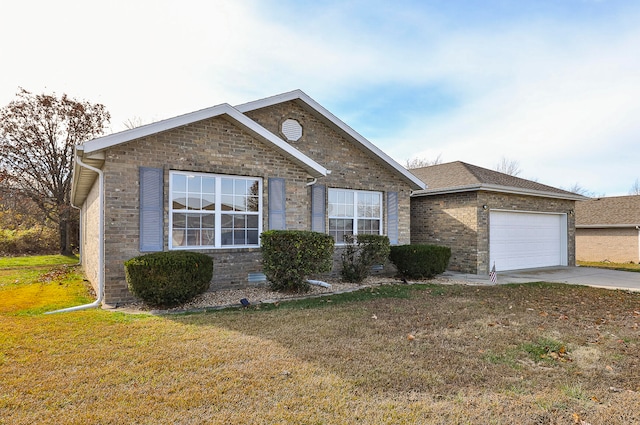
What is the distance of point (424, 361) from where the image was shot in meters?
4.44

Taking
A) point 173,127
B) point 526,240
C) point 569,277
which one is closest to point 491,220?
point 526,240

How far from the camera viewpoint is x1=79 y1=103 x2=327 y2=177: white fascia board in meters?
7.28

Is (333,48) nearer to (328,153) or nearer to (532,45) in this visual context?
(328,153)

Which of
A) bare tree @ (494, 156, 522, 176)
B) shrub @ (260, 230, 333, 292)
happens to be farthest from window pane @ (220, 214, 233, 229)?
bare tree @ (494, 156, 522, 176)

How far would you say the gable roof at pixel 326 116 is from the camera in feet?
36.1

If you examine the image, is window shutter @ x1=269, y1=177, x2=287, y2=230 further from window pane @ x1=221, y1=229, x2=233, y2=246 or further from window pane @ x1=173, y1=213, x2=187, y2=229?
window pane @ x1=173, y1=213, x2=187, y2=229

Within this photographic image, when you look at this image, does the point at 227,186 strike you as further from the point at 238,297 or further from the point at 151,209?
the point at 238,297

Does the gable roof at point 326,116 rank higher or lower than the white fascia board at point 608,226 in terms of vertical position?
higher

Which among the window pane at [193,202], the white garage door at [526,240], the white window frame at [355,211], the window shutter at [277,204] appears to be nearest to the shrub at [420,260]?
the white window frame at [355,211]

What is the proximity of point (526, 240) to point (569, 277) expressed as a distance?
234 centimetres

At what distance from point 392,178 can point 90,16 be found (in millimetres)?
9271

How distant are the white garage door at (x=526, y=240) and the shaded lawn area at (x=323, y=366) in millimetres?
6595

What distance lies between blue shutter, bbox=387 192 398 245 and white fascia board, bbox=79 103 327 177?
136 inches

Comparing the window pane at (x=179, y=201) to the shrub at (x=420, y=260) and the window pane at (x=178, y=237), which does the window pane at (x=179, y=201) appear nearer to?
the window pane at (x=178, y=237)
